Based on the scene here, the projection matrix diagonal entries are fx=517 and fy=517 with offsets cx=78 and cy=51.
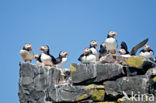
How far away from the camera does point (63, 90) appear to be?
21.5 metres

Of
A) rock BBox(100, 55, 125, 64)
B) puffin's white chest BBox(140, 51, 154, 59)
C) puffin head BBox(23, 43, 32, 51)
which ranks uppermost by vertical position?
puffin head BBox(23, 43, 32, 51)

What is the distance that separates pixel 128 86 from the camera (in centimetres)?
2114

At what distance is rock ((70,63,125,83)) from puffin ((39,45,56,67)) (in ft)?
6.30

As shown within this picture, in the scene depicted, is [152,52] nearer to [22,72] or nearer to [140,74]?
[140,74]

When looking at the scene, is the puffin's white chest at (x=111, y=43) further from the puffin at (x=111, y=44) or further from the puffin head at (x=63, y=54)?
the puffin head at (x=63, y=54)

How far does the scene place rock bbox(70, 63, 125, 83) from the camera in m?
21.6

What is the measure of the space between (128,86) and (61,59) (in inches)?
169

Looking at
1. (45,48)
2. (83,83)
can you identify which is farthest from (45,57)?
(83,83)

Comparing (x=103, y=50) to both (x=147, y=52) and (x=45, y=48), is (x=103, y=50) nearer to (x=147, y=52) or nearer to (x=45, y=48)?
(x=147, y=52)

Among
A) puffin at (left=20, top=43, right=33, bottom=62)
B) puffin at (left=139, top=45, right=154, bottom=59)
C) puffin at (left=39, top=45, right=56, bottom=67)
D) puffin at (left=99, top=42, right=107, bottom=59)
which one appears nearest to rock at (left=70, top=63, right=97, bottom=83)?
puffin at (left=39, top=45, right=56, bottom=67)

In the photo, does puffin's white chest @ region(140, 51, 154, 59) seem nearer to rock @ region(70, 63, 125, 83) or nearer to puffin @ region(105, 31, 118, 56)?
puffin @ region(105, 31, 118, 56)

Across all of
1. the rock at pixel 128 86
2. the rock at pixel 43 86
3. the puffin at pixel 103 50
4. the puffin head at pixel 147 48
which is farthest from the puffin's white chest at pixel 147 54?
the rock at pixel 43 86

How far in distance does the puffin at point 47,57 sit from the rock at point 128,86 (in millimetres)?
3137

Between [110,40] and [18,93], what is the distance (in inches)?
201
